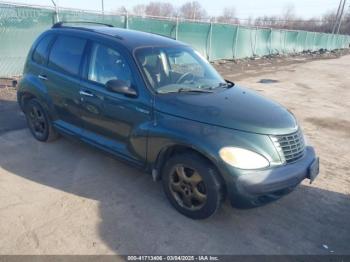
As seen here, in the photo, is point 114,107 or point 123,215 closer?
point 123,215

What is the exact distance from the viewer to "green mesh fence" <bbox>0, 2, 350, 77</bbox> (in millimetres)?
9203

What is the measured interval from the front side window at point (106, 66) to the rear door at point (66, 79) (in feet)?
0.81

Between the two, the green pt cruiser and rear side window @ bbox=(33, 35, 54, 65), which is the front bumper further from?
rear side window @ bbox=(33, 35, 54, 65)

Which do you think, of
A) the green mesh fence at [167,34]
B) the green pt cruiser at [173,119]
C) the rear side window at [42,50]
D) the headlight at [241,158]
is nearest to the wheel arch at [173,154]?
the green pt cruiser at [173,119]

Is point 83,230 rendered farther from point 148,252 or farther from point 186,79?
point 186,79

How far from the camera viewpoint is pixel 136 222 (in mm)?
3330

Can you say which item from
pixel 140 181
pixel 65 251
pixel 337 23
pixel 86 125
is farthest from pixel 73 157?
pixel 337 23

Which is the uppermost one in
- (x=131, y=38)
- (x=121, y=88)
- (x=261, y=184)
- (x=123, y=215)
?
(x=131, y=38)

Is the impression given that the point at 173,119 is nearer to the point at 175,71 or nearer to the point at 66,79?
the point at 175,71

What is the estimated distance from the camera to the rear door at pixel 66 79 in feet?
14.0

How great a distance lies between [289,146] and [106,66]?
2.30 m

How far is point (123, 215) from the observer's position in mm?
3432

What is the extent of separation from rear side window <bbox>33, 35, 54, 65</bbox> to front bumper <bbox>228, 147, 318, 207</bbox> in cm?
345

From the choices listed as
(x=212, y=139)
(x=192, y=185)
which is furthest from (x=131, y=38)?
(x=192, y=185)
